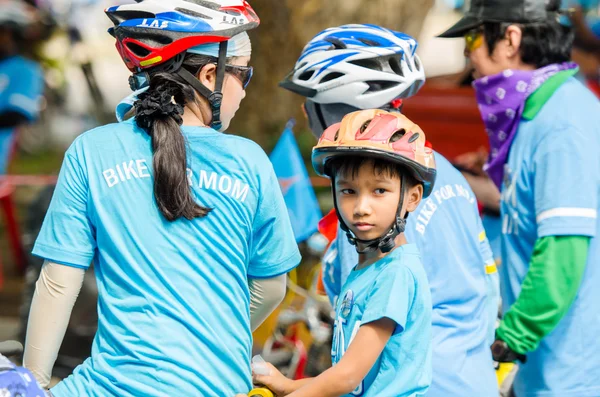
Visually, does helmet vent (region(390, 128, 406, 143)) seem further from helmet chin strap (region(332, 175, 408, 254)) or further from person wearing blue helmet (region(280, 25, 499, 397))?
person wearing blue helmet (region(280, 25, 499, 397))

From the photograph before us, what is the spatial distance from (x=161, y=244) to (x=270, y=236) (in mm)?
344

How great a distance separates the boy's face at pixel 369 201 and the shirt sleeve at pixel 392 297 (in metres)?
0.17

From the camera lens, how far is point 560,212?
3930 mm

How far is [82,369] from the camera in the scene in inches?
113

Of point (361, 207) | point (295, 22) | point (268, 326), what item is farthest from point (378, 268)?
point (295, 22)

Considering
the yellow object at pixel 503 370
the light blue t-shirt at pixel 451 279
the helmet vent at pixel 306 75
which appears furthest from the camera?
the yellow object at pixel 503 370

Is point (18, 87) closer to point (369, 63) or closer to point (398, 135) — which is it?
A: point (369, 63)

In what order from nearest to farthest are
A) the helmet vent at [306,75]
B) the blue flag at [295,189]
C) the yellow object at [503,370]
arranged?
the helmet vent at [306,75] → the yellow object at [503,370] → the blue flag at [295,189]

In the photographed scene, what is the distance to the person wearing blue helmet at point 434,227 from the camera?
335cm

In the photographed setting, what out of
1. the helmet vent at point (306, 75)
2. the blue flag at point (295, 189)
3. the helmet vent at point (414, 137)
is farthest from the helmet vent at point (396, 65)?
the blue flag at point (295, 189)

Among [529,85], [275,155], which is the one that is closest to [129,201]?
[529,85]

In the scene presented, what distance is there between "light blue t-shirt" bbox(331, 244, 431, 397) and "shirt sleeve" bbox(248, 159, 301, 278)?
0.85 ft

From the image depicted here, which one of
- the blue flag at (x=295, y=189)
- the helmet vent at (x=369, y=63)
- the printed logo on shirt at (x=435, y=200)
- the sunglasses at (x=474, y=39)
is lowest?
the blue flag at (x=295, y=189)

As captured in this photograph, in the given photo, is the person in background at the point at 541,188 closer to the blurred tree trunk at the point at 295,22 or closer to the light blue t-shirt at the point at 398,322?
the light blue t-shirt at the point at 398,322
